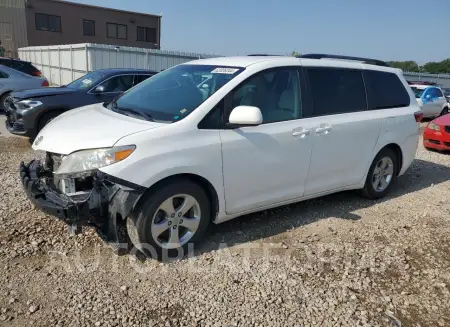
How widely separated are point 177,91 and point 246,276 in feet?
6.14

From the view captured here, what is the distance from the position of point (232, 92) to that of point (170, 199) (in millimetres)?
1129

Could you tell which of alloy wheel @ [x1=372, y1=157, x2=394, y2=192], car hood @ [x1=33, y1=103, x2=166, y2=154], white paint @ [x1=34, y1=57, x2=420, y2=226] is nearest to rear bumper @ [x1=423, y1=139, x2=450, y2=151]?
alloy wheel @ [x1=372, y1=157, x2=394, y2=192]

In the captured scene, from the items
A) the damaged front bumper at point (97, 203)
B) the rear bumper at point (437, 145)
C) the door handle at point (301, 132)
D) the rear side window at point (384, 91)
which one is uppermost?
the rear side window at point (384, 91)

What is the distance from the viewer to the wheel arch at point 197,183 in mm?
3145

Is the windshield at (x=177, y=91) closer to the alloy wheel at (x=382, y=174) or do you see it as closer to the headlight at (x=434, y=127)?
the alloy wheel at (x=382, y=174)

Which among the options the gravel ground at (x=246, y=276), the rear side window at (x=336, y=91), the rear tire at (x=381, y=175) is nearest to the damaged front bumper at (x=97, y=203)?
the gravel ground at (x=246, y=276)

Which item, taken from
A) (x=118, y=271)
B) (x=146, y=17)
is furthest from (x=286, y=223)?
(x=146, y=17)

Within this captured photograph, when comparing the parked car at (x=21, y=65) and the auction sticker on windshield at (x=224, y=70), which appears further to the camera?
the parked car at (x=21, y=65)

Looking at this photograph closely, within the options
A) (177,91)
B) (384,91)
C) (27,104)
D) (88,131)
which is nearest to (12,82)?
(27,104)

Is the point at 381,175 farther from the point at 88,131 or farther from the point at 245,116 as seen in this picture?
the point at 88,131

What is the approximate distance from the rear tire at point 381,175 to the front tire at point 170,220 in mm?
2498

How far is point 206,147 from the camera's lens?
131 inches

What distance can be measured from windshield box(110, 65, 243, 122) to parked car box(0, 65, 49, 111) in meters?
→ 8.01

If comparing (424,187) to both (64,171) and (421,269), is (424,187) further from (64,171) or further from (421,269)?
(64,171)
